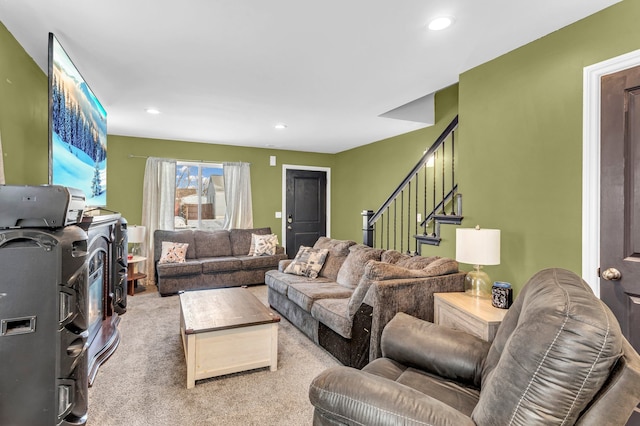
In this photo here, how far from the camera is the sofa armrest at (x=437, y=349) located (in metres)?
1.58

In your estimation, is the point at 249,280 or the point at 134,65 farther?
the point at 249,280

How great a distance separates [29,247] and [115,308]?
8.07ft

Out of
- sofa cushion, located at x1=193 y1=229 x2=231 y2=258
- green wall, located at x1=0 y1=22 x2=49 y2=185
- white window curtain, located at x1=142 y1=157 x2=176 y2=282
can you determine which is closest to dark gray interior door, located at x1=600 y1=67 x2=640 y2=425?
green wall, located at x1=0 y1=22 x2=49 y2=185

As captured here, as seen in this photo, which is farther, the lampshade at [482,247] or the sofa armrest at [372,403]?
the lampshade at [482,247]

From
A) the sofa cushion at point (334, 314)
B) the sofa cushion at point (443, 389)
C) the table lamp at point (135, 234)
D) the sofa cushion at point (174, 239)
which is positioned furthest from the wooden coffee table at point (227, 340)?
the sofa cushion at point (174, 239)

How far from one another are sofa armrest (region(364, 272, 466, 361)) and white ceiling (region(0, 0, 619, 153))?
5.58ft

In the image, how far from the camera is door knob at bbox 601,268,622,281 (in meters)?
1.89

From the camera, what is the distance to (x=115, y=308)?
11.9ft

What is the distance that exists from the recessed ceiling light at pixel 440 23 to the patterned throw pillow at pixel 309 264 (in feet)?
8.66

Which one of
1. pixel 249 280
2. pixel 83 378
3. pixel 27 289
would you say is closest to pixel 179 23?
pixel 27 289

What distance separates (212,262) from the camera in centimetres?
497

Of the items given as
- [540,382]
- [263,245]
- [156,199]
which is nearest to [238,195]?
[263,245]

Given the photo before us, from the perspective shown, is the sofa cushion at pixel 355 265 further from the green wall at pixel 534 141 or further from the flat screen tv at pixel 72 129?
the flat screen tv at pixel 72 129

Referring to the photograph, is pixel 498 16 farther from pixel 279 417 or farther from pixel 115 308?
pixel 115 308
